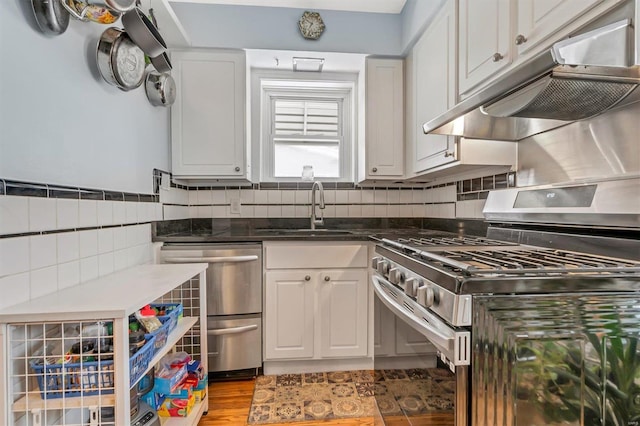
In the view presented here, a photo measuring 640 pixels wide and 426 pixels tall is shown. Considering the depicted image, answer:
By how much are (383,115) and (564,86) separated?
1473 millimetres

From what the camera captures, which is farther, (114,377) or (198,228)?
(198,228)

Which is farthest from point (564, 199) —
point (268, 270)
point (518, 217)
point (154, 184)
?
point (154, 184)

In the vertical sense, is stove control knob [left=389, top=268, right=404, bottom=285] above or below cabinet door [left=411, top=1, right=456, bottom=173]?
below

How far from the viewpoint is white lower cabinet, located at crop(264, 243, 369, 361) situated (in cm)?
207

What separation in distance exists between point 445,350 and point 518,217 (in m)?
0.93

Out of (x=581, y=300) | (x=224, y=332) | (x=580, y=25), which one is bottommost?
(x=224, y=332)

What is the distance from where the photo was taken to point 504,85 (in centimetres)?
101

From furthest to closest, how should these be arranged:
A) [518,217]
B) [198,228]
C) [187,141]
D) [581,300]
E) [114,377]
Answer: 1. [198,228]
2. [187,141]
3. [518,217]
4. [114,377]
5. [581,300]

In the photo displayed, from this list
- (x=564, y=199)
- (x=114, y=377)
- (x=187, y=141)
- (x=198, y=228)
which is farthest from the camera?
(x=198, y=228)

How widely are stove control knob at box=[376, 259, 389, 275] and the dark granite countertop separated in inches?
15.3

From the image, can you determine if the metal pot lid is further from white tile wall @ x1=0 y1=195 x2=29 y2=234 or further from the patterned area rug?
the patterned area rug

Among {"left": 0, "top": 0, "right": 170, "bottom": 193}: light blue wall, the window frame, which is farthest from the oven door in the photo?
the window frame

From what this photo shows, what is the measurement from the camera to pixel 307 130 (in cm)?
285

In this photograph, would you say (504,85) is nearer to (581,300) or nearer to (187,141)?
(581,300)
